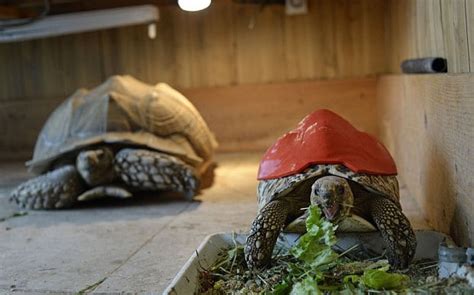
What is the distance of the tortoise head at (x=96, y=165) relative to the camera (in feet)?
9.82

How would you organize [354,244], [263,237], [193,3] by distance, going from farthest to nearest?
[193,3] → [354,244] → [263,237]

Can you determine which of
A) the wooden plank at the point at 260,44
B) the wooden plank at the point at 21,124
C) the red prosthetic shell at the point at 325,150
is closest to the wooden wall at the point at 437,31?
the red prosthetic shell at the point at 325,150

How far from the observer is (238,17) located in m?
4.54

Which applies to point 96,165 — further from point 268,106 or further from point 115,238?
point 268,106

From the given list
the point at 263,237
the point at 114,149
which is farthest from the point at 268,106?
the point at 263,237

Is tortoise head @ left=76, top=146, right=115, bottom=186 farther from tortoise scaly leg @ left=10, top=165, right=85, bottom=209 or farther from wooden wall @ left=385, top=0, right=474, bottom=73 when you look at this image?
wooden wall @ left=385, top=0, right=474, bottom=73

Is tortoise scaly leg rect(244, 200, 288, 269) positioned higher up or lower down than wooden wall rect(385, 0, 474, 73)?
lower down

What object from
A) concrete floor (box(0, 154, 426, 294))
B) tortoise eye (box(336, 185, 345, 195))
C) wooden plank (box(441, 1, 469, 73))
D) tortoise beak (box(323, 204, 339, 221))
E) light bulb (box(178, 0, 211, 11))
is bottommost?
concrete floor (box(0, 154, 426, 294))

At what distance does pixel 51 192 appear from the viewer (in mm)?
2980

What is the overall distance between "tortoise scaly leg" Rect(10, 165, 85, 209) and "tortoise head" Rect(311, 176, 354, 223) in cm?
177

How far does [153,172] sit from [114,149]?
1.00 ft

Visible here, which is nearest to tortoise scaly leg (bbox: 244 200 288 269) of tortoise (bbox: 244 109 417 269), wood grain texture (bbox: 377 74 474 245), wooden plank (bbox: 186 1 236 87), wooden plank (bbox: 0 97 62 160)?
tortoise (bbox: 244 109 417 269)

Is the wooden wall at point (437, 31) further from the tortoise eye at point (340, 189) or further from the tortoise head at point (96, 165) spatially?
the tortoise head at point (96, 165)

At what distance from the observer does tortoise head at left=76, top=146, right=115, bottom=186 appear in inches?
118
